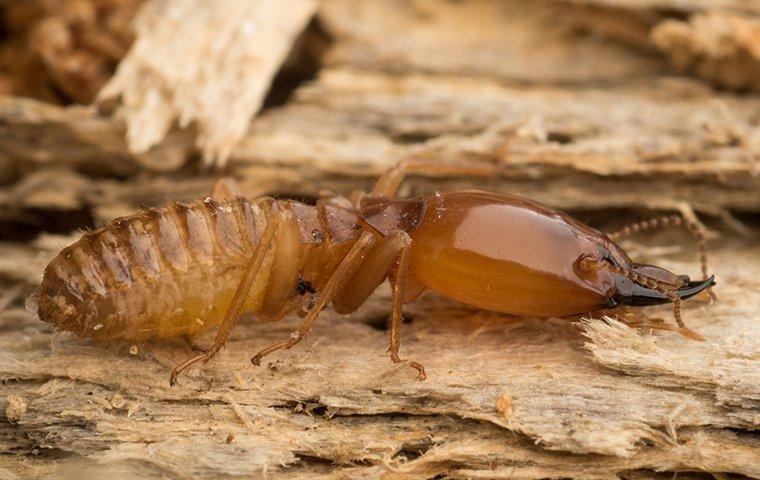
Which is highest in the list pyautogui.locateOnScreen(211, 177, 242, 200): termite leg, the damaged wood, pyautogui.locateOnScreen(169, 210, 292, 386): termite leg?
pyautogui.locateOnScreen(211, 177, 242, 200): termite leg

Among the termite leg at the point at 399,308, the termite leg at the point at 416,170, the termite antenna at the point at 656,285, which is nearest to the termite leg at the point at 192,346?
the termite leg at the point at 399,308

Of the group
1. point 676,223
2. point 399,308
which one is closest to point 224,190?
point 399,308

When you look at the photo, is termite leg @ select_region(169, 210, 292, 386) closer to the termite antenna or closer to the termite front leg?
the termite front leg

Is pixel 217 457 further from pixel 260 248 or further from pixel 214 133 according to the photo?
pixel 214 133

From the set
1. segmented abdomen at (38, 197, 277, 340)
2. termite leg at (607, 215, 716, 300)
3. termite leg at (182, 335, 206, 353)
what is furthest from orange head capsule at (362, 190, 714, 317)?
termite leg at (182, 335, 206, 353)

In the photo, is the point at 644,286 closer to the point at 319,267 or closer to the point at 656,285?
the point at 656,285

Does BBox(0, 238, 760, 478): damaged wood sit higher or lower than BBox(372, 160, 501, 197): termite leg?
lower
